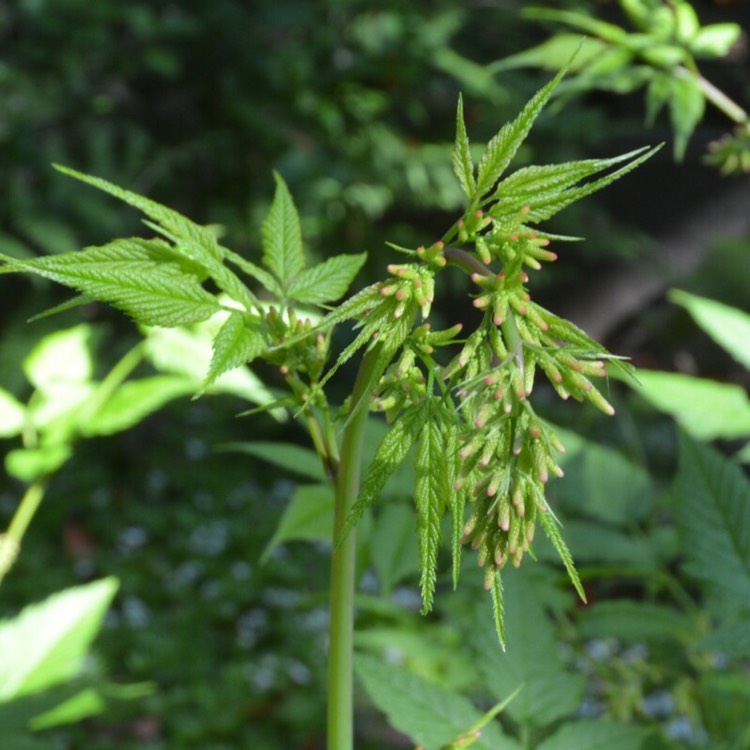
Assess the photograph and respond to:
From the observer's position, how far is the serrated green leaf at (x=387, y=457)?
41cm

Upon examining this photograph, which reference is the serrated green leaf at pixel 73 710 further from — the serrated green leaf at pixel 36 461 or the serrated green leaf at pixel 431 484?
→ the serrated green leaf at pixel 431 484

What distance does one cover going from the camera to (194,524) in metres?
3.91

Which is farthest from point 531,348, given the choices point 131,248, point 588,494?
point 588,494

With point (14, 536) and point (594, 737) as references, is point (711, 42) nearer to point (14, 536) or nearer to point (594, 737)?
point (594, 737)

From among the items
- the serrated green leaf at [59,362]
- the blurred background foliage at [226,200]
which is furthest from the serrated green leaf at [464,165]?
the blurred background foliage at [226,200]

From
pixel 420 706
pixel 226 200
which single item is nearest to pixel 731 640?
pixel 420 706

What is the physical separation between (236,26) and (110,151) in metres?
0.65

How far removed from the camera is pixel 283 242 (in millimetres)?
604

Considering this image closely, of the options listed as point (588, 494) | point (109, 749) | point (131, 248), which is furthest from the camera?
point (109, 749)

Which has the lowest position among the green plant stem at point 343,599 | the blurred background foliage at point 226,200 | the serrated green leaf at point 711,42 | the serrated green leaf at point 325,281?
the blurred background foliage at point 226,200

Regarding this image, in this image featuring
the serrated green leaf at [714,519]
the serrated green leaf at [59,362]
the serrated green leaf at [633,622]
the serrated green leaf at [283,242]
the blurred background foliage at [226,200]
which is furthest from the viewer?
the blurred background foliage at [226,200]

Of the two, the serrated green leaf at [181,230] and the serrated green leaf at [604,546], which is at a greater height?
the serrated green leaf at [181,230]

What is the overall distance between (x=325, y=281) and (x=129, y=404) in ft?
2.16

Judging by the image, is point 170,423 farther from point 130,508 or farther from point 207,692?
point 207,692
